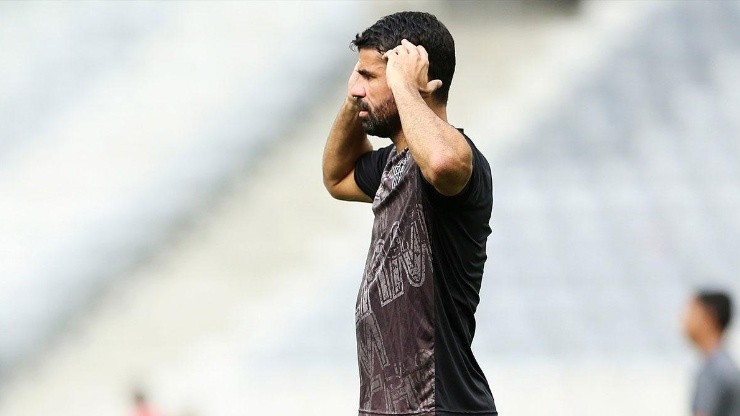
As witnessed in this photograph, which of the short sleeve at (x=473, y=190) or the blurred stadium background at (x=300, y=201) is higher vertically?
the blurred stadium background at (x=300, y=201)

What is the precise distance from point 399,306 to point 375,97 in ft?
1.23

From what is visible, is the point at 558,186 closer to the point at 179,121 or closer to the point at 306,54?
the point at 306,54

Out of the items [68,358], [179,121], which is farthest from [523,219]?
[68,358]

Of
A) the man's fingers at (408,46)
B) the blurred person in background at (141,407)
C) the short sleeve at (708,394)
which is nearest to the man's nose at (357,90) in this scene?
the man's fingers at (408,46)

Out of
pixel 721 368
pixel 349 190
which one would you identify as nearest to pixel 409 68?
pixel 349 190

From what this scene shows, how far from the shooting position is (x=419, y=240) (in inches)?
78.7

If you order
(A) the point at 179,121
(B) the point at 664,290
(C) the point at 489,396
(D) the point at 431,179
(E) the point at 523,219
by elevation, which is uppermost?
(A) the point at 179,121

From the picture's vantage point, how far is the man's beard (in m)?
2.08

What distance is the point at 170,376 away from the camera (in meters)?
7.25

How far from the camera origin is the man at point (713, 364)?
3352 mm

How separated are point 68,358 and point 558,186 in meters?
3.59

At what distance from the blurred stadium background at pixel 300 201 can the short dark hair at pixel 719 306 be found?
3500 millimetres

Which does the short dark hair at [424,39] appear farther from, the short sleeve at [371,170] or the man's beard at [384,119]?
the short sleeve at [371,170]

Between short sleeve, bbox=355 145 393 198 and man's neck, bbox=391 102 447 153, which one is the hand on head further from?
short sleeve, bbox=355 145 393 198
